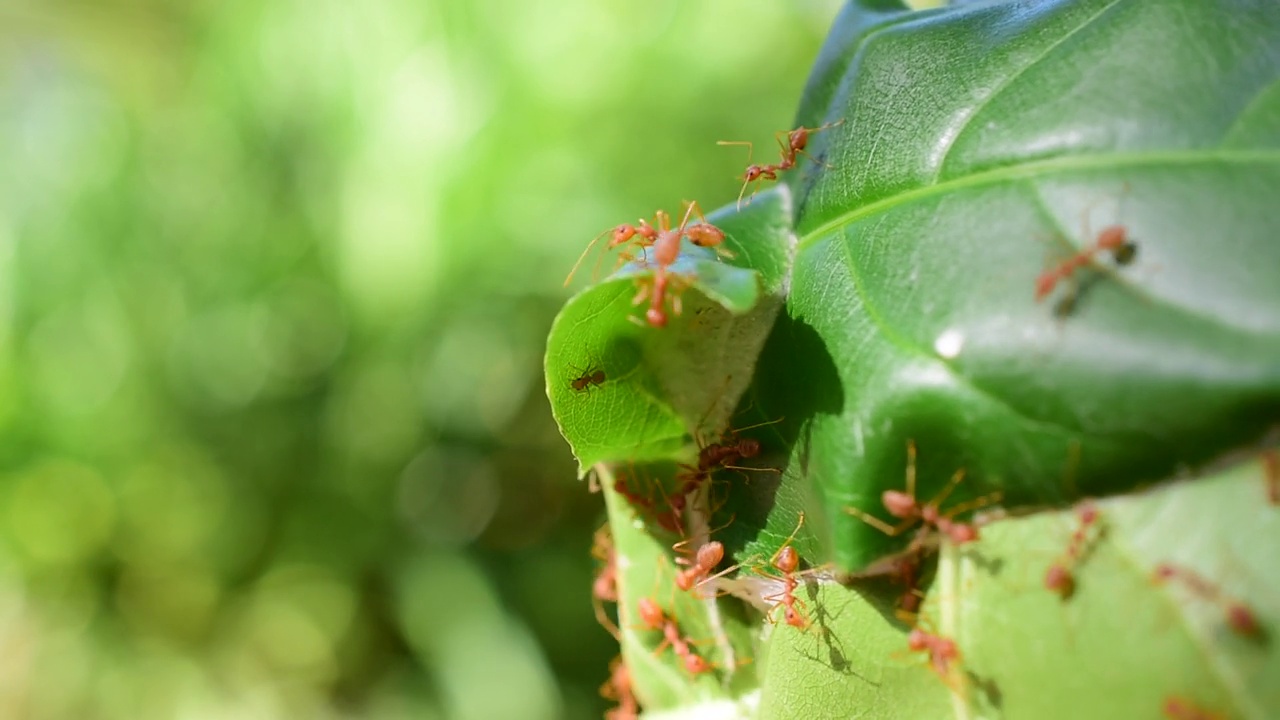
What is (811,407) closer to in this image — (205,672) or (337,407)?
(337,407)

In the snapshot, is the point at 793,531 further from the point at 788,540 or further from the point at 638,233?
the point at 638,233

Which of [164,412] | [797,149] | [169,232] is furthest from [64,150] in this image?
[797,149]

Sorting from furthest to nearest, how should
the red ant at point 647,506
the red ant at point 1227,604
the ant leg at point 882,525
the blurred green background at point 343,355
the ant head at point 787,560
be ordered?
the blurred green background at point 343,355 < the red ant at point 647,506 < the ant head at point 787,560 < the ant leg at point 882,525 < the red ant at point 1227,604

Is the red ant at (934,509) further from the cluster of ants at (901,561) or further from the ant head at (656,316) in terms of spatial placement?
the ant head at (656,316)

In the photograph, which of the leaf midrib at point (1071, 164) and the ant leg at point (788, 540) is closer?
the leaf midrib at point (1071, 164)

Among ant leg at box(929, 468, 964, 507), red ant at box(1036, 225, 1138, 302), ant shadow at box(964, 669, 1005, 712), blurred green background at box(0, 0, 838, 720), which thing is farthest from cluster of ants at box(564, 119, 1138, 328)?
blurred green background at box(0, 0, 838, 720)

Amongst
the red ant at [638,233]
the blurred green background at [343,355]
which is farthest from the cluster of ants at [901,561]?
the blurred green background at [343,355]
